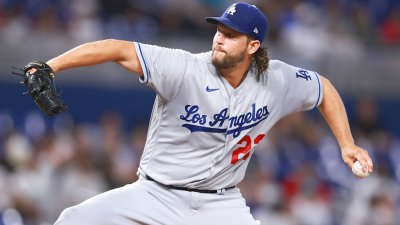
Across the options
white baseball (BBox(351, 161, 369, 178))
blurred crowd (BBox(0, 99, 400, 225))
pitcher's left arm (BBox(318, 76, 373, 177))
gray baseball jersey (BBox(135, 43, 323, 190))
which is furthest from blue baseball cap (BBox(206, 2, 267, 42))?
blurred crowd (BBox(0, 99, 400, 225))

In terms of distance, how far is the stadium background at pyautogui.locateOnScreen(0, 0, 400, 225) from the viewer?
972cm

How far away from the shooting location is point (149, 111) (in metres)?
11.9

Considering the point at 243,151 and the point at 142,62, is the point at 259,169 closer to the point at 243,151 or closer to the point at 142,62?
the point at 243,151

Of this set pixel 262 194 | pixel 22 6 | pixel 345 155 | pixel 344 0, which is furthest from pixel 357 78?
pixel 345 155

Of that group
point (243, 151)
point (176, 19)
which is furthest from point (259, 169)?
point (243, 151)

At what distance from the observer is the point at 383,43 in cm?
1359

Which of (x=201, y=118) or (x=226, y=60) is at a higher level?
(x=226, y=60)

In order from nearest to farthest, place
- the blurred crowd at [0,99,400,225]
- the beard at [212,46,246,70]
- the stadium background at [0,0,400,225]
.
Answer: the beard at [212,46,246,70] → the blurred crowd at [0,99,400,225] → the stadium background at [0,0,400,225]

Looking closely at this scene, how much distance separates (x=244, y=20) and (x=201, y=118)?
0.62 metres

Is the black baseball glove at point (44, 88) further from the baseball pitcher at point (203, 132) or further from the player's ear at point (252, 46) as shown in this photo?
the player's ear at point (252, 46)

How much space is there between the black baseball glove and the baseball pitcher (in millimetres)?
602

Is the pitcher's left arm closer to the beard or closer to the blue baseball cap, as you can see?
the blue baseball cap

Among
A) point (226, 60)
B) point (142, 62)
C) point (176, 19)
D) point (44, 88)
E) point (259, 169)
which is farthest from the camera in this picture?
point (176, 19)

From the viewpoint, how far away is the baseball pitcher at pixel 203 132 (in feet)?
19.0
